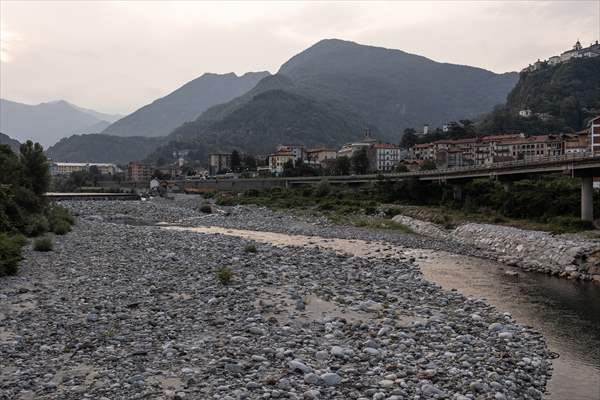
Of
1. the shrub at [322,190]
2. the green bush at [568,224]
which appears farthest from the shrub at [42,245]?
the shrub at [322,190]

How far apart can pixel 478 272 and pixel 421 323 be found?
1206cm

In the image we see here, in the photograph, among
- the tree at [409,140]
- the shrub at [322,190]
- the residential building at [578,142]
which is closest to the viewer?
the shrub at [322,190]

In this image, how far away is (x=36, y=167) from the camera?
5425cm

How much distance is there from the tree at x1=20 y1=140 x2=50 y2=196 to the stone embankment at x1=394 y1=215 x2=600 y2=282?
130ft

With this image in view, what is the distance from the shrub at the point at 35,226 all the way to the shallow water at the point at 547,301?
1879 cm

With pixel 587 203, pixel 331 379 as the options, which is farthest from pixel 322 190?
pixel 331 379

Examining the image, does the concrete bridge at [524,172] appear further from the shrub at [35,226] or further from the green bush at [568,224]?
the shrub at [35,226]

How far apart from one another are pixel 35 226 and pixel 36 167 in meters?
21.9

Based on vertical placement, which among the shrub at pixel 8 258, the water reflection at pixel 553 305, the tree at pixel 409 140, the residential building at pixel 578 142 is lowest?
the water reflection at pixel 553 305

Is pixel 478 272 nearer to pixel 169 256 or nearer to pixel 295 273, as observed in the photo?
pixel 295 273

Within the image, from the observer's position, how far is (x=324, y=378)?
33.4 feet

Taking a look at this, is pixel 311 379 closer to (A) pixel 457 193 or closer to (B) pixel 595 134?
(A) pixel 457 193

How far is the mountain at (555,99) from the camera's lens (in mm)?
145625

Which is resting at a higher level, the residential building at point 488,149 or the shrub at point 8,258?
the residential building at point 488,149
